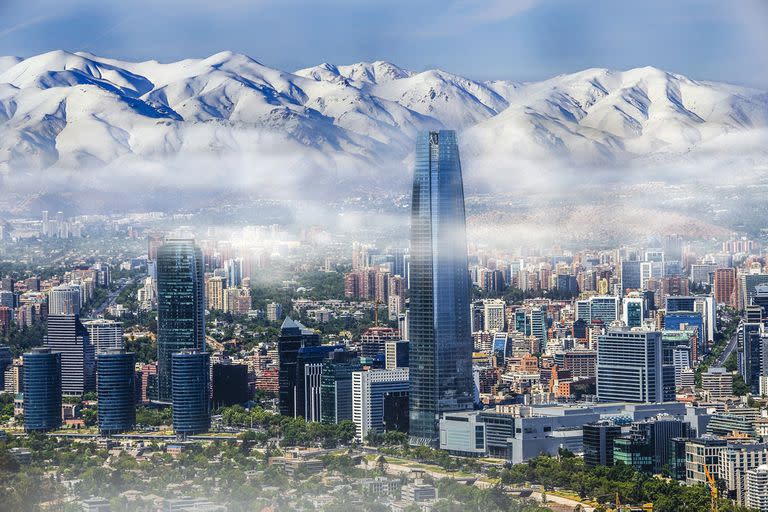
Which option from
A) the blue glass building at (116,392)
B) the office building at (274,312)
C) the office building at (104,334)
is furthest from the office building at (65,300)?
the blue glass building at (116,392)

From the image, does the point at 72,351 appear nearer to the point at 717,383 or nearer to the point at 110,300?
the point at 110,300

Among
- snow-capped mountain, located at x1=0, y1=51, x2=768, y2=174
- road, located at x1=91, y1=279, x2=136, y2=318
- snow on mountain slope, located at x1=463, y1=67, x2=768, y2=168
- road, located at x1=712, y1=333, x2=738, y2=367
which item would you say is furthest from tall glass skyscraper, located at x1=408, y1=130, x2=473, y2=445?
road, located at x1=91, y1=279, x2=136, y2=318

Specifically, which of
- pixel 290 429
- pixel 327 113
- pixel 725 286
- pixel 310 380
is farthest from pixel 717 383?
pixel 327 113

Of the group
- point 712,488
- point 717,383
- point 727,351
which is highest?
point 727,351

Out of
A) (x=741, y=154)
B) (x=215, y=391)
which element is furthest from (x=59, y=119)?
(x=215, y=391)

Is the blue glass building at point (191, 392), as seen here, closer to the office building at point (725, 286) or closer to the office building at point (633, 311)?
the office building at point (633, 311)

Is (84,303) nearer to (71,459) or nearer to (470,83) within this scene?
(470,83)
